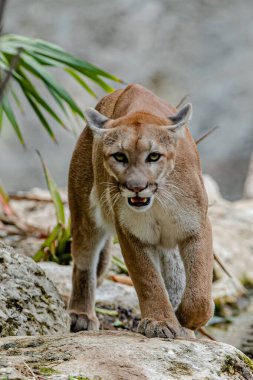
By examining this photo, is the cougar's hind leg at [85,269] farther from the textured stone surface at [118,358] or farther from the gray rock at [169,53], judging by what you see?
the gray rock at [169,53]

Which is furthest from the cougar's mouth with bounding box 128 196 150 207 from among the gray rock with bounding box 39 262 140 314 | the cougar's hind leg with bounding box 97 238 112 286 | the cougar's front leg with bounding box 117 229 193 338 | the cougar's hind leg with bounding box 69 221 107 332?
the gray rock with bounding box 39 262 140 314

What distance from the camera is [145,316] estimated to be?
173 inches

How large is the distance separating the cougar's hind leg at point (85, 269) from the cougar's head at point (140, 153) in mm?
1065

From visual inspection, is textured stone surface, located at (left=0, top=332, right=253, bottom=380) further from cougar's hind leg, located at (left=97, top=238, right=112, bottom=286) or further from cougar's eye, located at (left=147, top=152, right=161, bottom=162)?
cougar's hind leg, located at (left=97, top=238, right=112, bottom=286)

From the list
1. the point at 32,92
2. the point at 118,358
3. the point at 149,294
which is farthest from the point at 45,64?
the point at 118,358

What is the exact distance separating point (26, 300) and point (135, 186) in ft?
2.78

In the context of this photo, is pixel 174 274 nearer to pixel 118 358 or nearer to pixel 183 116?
pixel 183 116

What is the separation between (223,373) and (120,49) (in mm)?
14052

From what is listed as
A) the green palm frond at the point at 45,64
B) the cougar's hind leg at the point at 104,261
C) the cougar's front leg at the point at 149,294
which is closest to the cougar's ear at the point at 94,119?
the cougar's front leg at the point at 149,294

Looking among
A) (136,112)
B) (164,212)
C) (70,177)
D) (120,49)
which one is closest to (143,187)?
(164,212)

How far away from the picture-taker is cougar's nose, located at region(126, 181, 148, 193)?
13.6ft

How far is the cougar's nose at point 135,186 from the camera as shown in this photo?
4.15 m

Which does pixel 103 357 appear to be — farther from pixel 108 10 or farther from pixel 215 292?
pixel 108 10

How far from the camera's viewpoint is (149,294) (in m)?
4.40
